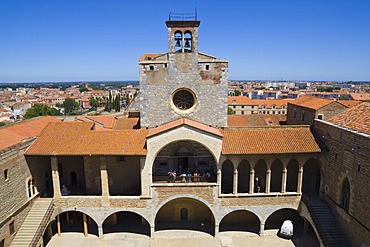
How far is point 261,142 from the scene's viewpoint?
2461 cm

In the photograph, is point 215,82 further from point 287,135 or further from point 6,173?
point 6,173

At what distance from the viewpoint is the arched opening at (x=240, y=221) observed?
2748 cm

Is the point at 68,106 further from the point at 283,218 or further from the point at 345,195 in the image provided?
the point at 345,195

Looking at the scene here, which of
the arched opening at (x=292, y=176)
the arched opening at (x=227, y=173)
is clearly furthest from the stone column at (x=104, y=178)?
the arched opening at (x=292, y=176)

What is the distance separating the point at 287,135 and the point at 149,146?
41.3ft

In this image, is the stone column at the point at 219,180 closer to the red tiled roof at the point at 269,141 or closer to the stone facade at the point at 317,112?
the red tiled roof at the point at 269,141

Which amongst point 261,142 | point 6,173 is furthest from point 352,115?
point 6,173

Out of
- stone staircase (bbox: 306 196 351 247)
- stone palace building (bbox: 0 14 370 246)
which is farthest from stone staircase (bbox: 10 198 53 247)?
stone staircase (bbox: 306 196 351 247)

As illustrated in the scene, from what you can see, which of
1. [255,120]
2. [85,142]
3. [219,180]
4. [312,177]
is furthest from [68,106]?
[312,177]

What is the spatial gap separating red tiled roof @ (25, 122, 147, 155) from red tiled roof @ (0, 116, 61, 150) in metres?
1.28

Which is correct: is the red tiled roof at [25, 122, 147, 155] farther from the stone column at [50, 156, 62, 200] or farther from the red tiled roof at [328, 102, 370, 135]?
the red tiled roof at [328, 102, 370, 135]

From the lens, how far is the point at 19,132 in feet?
84.8

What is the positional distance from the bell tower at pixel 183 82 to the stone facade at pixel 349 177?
32.9 ft

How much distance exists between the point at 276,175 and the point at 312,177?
3.49 m
